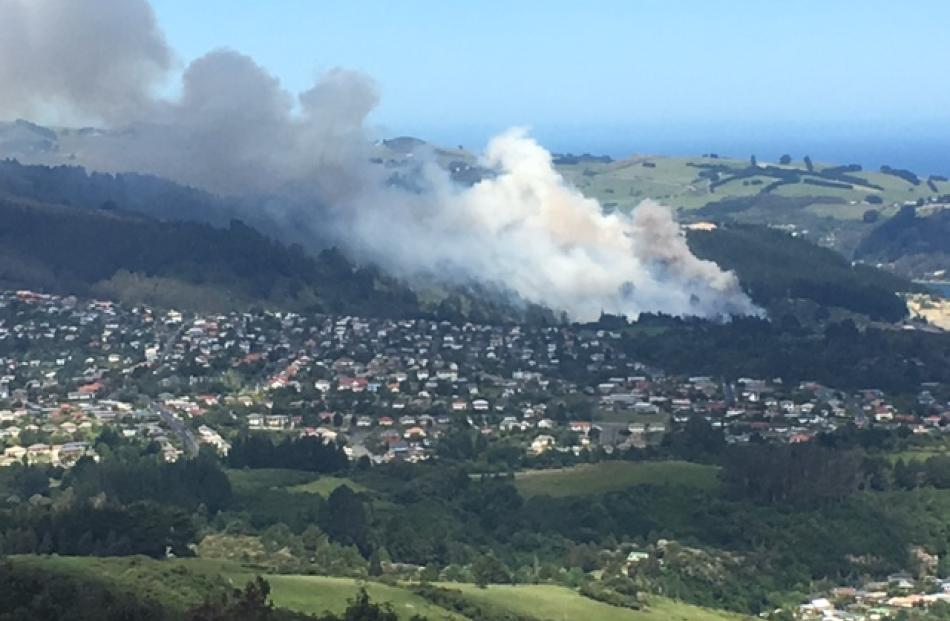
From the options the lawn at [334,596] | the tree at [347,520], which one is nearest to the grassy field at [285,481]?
the tree at [347,520]

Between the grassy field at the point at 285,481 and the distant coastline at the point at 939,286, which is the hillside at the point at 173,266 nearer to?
the grassy field at the point at 285,481

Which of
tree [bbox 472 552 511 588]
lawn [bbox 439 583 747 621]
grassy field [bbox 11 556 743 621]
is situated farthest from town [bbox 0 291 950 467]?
grassy field [bbox 11 556 743 621]

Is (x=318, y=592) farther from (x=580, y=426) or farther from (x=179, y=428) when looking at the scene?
(x=580, y=426)

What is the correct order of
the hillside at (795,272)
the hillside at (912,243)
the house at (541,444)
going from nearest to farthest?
the house at (541,444)
the hillside at (795,272)
the hillside at (912,243)

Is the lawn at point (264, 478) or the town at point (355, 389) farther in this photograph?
the town at point (355, 389)

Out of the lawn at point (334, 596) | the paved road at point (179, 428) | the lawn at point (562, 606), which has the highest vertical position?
the lawn at point (334, 596)

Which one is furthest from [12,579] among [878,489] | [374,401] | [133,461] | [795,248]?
[795,248]

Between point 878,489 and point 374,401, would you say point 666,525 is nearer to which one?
point 878,489

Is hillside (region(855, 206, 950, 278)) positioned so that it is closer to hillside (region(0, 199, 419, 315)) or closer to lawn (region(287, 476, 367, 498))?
hillside (region(0, 199, 419, 315))
